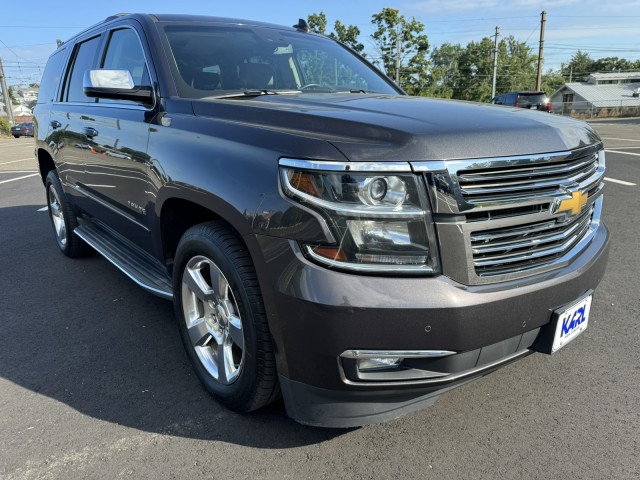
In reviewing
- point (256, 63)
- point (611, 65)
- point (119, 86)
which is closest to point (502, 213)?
point (256, 63)

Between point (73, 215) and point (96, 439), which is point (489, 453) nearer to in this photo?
point (96, 439)

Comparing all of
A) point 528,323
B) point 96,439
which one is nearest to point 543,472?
point 528,323

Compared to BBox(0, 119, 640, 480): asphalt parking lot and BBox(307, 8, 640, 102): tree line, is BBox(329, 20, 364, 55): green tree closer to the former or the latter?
BBox(307, 8, 640, 102): tree line

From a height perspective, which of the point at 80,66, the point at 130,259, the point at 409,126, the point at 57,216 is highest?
the point at 80,66

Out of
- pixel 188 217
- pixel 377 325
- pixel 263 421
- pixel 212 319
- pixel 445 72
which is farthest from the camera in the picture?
pixel 445 72

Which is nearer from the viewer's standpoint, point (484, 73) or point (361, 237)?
point (361, 237)

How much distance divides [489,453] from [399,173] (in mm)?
1303

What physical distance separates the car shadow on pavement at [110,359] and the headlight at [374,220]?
3.28 feet

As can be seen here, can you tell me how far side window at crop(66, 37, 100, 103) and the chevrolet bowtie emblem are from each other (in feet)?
11.4

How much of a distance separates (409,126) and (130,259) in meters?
2.37

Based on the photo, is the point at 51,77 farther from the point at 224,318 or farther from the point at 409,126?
the point at 409,126

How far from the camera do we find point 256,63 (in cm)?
313

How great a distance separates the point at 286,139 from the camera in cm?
192

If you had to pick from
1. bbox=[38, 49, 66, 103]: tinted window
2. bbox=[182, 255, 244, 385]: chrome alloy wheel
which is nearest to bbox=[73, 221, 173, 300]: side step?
bbox=[182, 255, 244, 385]: chrome alloy wheel
